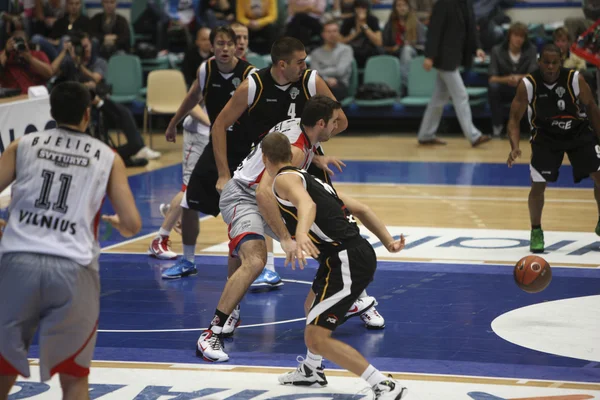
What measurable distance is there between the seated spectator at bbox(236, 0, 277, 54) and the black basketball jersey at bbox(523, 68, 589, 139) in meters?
9.61

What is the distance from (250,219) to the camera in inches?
246

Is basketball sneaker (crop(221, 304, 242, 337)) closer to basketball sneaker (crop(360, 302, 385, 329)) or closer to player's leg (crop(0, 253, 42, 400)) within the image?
basketball sneaker (crop(360, 302, 385, 329))

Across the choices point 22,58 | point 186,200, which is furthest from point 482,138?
point 186,200

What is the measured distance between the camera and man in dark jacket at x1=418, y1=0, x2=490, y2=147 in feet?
49.3

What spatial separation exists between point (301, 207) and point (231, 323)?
1.59 metres

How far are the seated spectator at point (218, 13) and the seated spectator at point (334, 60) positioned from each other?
1.89 meters

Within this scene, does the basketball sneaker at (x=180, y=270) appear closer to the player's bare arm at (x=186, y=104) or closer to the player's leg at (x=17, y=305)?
the player's bare arm at (x=186, y=104)

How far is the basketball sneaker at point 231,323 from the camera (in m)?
6.30

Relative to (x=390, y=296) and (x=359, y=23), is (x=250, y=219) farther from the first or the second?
(x=359, y=23)

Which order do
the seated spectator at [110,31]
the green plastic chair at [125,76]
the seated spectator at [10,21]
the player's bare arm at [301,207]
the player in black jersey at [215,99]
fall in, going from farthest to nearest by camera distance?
the seated spectator at [110,31] → the green plastic chair at [125,76] → the seated spectator at [10,21] → the player in black jersey at [215,99] → the player's bare arm at [301,207]

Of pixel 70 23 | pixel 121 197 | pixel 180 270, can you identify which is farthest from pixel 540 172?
pixel 70 23

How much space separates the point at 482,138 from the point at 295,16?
416 centimetres

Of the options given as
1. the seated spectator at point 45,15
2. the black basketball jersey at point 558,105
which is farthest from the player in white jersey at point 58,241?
the seated spectator at point 45,15

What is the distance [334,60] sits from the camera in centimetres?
1664
